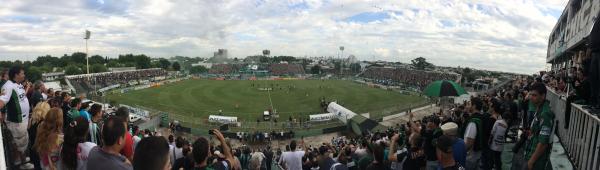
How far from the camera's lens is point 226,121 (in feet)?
103

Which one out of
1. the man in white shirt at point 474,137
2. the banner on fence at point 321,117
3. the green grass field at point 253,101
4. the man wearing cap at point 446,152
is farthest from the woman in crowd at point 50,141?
the green grass field at point 253,101

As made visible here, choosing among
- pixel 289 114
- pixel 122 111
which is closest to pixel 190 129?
pixel 289 114

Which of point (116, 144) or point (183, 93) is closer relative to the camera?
point (116, 144)

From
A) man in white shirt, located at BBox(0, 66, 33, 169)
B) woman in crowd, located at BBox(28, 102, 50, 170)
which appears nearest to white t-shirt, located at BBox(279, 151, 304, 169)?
woman in crowd, located at BBox(28, 102, 50, 170)

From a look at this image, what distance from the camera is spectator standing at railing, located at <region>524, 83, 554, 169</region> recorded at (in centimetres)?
498

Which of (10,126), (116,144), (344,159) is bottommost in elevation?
(344,159)

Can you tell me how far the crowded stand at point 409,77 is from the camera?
71812 millimetres

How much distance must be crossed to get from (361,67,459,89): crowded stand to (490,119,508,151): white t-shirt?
61184mm

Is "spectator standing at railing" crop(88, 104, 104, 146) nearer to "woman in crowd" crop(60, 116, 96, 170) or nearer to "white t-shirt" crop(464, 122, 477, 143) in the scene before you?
"woman in crowd" crop(60, 116, 96, 170)

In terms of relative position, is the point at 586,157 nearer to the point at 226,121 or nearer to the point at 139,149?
the point at 139,149

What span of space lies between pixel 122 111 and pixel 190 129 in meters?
23.8

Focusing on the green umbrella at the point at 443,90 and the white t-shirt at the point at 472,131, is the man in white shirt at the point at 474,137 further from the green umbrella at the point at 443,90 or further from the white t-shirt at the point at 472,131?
the green umbrella at the point at 443,90

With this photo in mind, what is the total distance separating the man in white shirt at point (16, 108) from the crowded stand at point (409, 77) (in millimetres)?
64075

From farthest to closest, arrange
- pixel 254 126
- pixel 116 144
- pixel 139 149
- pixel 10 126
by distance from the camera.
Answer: pixel 254 126, pixel 10 126, pixel 116 144, pixel 139 149
